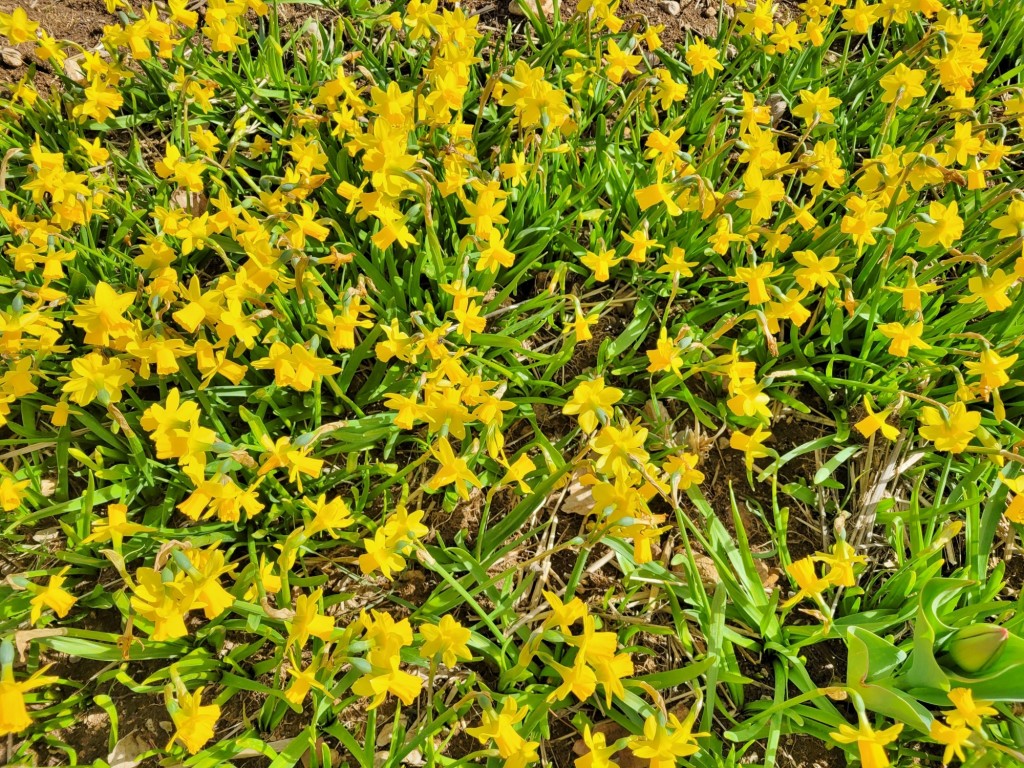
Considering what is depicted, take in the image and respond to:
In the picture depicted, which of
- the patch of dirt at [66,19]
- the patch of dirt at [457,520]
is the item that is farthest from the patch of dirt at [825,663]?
the patch of dirt at [66,19]

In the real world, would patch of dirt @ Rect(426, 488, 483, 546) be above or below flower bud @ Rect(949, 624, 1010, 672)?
below

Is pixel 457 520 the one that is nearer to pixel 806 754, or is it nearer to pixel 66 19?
pixel 806 754

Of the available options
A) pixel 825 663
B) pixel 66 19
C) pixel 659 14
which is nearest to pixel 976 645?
pixel 825 663

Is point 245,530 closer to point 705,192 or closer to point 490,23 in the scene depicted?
point 705,192

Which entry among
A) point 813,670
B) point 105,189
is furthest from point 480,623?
point 105,189

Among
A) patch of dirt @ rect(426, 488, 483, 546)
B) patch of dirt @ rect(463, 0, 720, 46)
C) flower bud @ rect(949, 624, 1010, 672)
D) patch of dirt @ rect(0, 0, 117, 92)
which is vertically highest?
patch of dirt @ rect(463, 0, 720, 46)

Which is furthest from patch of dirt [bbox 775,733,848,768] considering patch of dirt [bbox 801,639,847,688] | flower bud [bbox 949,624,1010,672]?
flower bud [bbox 949,624,1010,672]

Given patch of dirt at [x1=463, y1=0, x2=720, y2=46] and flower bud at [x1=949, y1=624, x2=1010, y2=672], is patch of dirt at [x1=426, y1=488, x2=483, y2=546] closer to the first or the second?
flower bud at [x1=949, y1=624, x2=1010, y2=672]

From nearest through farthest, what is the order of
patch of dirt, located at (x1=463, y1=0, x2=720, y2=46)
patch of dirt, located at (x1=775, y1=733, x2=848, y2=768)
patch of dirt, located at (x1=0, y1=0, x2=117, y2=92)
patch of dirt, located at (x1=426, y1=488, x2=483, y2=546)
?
patch of dirt, located at (x1=775, y1=733, x2=848, y2=768) → patch of dirt, located at (x1=426, y1=488, x2=483, y2=546) → patch of dirt, located at (x1=0, y1=0, x2=117, y2=92) → patch of dirt, located at (x1=463, y1=0, x2=720, y2=46)
